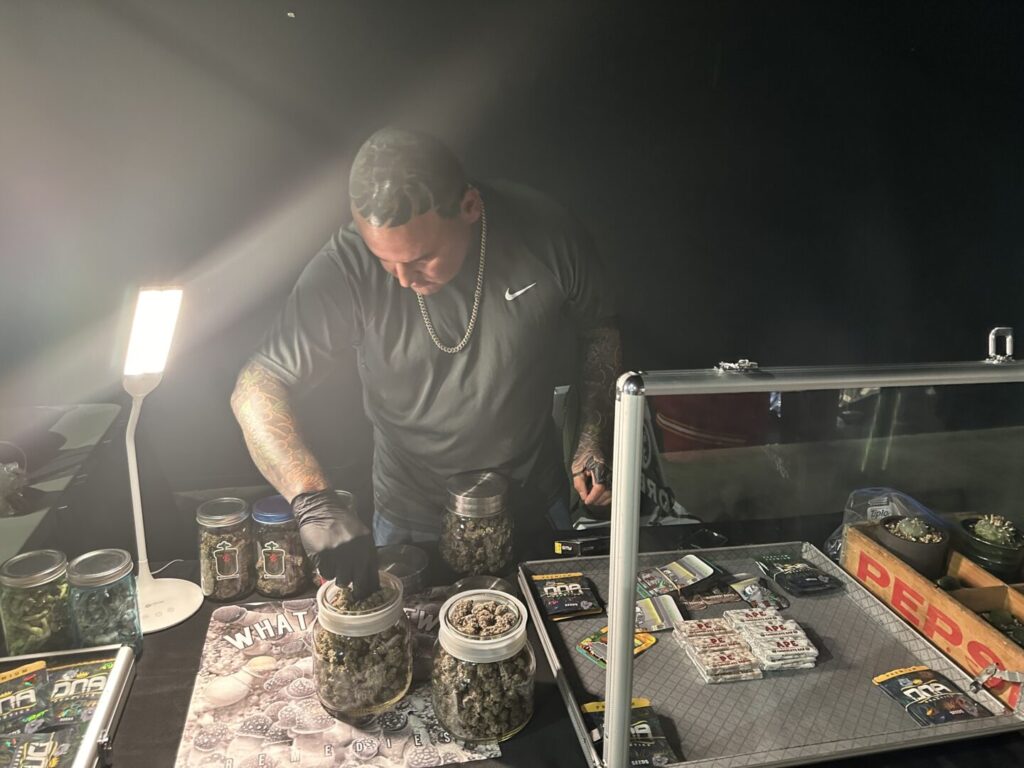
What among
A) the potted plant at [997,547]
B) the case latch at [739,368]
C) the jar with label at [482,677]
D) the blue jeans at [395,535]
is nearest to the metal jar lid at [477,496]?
the blue jeans at [395,535]

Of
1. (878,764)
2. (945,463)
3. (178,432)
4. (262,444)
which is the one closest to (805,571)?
(878,764)

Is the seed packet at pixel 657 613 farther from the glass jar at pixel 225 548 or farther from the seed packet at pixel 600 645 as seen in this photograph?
the glass jar at pixel 225 548

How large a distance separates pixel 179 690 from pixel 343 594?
13.7 inches

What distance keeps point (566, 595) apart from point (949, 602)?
0.72 metres

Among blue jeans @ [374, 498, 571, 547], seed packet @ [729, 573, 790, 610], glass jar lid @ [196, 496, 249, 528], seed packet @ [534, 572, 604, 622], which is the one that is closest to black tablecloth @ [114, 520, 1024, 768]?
seed packet @ [534, 572, 604, 622]

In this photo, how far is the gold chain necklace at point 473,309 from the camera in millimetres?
1574

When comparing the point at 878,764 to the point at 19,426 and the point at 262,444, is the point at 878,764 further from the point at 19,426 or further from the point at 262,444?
the point at 19,426

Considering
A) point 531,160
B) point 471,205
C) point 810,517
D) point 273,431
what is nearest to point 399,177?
point 471,205

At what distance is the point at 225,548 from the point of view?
1450 millimetres

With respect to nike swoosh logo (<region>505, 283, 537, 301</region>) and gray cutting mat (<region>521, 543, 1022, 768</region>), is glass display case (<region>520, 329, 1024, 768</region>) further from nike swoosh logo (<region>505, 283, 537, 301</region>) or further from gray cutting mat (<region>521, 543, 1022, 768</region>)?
nike swoosh logo (<region>505, 283, 537, 301</region>)

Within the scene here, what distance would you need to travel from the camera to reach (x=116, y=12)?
1.35 m

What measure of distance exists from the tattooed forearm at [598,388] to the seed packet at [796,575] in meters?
0.44

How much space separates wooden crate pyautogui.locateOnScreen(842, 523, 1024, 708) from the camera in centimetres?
121

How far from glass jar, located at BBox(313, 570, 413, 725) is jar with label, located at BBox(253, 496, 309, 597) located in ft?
1.05
